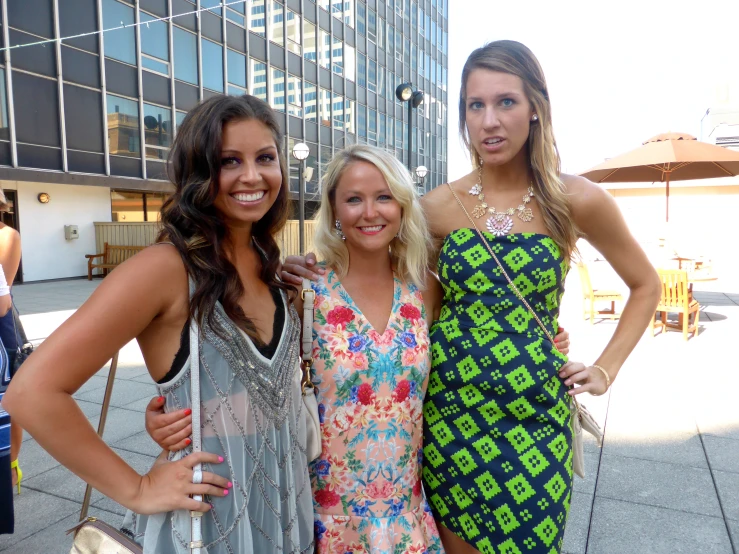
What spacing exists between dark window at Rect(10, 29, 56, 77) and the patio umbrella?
46.0 ft

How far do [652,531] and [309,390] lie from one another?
2258 millimetres

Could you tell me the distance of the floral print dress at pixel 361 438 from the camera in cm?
176

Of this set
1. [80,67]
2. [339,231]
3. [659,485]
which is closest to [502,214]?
[339,231]

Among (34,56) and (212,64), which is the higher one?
(212,64)

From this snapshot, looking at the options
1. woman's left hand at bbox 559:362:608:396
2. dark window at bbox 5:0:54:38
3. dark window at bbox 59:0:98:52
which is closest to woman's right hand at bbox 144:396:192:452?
woman's left hand at bbox 559:362:608:396

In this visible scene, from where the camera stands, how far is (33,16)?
13820mm

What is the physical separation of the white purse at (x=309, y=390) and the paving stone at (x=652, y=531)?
1.81 metres

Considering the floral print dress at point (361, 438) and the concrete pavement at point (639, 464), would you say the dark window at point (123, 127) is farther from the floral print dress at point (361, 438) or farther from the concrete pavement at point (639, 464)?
the floral print dress at point (361, 438)

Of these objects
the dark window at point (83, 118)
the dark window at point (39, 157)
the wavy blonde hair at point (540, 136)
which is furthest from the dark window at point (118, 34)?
the wavy blonde hair at point (540, 136)

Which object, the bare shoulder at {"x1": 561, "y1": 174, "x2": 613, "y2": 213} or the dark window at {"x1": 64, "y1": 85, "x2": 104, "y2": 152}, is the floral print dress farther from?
the dark window at {"x1": 64, "y1": 85, "x2": 104, "y2": 152}

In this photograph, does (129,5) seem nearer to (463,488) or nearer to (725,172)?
(725,172)

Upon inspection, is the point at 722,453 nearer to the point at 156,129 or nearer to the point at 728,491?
the point at 728,491

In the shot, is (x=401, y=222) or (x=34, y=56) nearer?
Result: (x=401, y=222)

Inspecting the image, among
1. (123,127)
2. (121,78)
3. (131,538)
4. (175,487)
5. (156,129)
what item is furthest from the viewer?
(156,129)
